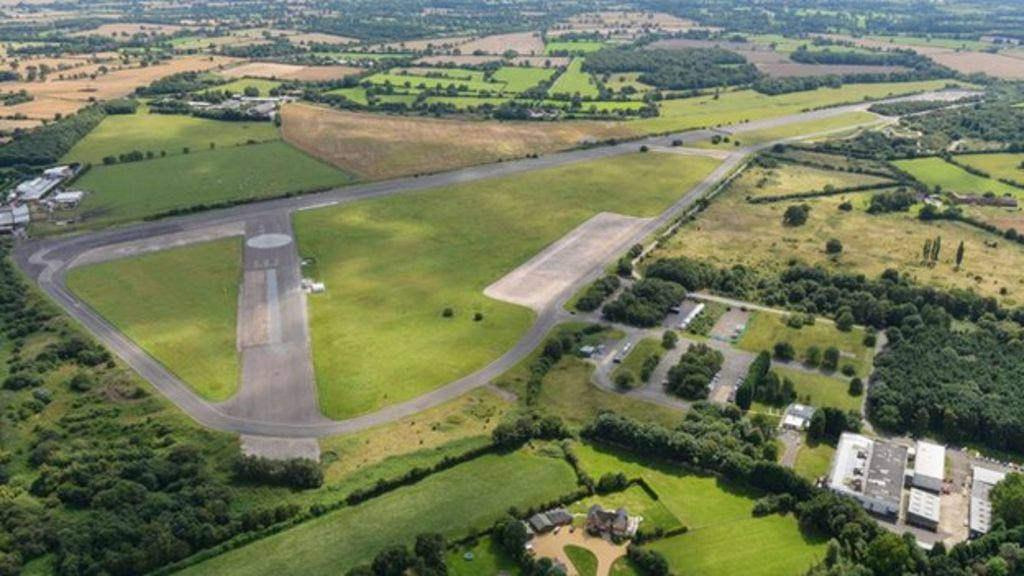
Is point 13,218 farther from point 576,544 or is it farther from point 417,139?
point 576,544

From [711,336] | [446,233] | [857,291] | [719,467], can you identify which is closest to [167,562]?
[719,467]

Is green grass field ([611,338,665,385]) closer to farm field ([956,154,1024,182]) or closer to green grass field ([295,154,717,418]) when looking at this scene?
green grass field ([295,154,717,418])

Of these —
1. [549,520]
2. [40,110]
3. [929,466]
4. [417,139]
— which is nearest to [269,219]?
[417,139]

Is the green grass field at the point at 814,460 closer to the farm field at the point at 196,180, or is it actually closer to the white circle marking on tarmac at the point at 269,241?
the white circle marking on tarmac at the point at 269,241

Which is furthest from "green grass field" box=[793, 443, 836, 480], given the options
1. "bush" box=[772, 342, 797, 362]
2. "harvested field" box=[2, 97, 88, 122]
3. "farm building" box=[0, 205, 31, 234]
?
"harvested field" box=[2, 97, 88, 122]

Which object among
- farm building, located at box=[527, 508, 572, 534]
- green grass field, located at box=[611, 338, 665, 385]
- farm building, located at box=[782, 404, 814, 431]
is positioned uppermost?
green grass field, located at box=[611, 338, 665, 385]

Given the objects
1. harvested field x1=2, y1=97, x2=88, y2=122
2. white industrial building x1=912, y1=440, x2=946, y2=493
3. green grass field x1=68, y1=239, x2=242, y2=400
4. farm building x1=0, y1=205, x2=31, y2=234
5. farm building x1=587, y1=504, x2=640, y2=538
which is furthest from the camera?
harvested field x1=2, y1=97, x2=88, y2=122
